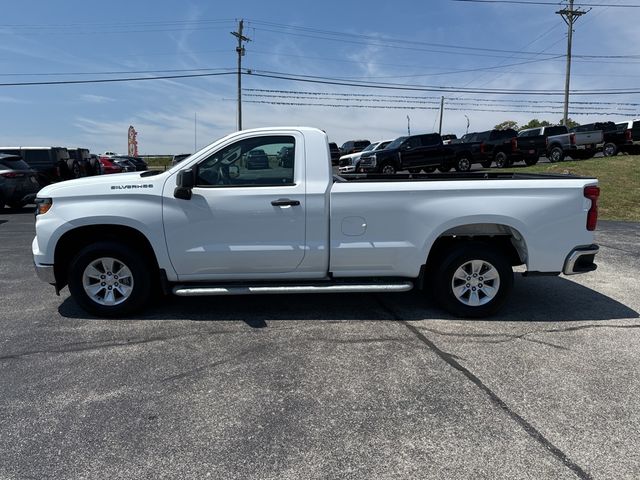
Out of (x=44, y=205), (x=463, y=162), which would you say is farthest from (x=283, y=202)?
(x=463, y=162)

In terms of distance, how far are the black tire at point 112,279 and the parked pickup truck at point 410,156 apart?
17.5 metres

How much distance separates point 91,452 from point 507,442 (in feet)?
8.12

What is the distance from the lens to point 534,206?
4.92 metres

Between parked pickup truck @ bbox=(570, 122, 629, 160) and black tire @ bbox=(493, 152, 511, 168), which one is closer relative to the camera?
black tire @ bbox=(493, 152, 511, 168)

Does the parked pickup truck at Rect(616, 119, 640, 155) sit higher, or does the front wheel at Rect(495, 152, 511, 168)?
the parked pickup truck at Rect(616, 119, 640, 155)

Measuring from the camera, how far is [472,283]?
201 inches

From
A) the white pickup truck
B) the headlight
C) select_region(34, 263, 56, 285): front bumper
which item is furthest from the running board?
the headlight

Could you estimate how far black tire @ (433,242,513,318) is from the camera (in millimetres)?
5039

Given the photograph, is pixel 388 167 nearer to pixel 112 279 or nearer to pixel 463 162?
pixel 463 162

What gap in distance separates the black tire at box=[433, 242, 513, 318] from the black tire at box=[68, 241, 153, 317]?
3.07m

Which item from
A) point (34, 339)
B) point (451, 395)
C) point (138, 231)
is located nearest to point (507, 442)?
point (451, 395)

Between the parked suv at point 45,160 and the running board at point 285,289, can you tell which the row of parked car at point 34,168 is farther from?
the running board at point 285,289

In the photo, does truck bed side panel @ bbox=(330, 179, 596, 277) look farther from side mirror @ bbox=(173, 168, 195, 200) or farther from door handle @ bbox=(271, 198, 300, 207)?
side mirror @ bbox=(173, 168, 195, 200)

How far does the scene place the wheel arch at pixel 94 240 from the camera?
16.5ft
